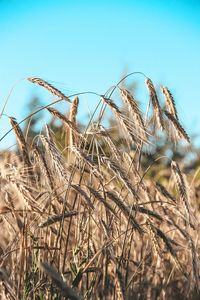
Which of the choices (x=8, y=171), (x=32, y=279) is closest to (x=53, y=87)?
(x=8, y=171)

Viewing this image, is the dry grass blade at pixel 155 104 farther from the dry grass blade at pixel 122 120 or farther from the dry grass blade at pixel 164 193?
the dry grass blade at pixel 164 193

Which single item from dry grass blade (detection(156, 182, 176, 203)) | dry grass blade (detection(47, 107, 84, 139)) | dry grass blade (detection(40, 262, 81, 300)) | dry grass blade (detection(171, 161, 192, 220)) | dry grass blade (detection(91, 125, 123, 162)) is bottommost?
dry grass blade (detection(40, 262, 81, 300))

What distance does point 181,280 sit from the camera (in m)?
4.45

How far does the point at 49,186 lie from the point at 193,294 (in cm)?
172

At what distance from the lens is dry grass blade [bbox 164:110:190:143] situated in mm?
3031

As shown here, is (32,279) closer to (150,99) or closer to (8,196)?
(8,196)

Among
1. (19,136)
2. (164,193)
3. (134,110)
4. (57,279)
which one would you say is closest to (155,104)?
(134,110)

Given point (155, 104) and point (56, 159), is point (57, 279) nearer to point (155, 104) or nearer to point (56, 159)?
point (56, 159)

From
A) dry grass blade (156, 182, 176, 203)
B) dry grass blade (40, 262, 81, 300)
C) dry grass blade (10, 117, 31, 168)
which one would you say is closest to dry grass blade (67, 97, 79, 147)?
dry grass blade (10, 117, 31, 168)

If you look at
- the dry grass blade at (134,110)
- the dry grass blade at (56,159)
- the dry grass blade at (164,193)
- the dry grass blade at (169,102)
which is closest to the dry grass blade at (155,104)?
the dry grass blade at (134,110)

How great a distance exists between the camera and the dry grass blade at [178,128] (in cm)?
303

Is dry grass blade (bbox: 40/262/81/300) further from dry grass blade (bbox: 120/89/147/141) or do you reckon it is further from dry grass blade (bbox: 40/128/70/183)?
dry grass blade (bbox: 120/89/147/141)

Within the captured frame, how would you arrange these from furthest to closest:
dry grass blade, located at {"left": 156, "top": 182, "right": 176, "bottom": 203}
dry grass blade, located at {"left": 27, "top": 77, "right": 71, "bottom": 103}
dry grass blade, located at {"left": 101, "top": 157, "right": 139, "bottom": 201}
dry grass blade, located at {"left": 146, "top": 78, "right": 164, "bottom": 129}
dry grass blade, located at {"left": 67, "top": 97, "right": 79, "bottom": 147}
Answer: dry grass blade, located at {"left": 156, "top": 182, "right": 176, "bottom": 203}, dry grass blade, located at {"left": 67, "top": 97, "right": 79, "bottom": 147}, dry grass blade, located at {"left": 146, "top": 78, "right": 164, "bottom": 129}, dry grass blade, located at {"left": 27, "top": 77, "right": 71, "bottom": 103}, dry grass blade, located at {"left": 101, "top": 157, "right": 139, "bottom": 201}

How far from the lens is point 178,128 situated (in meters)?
3.07
